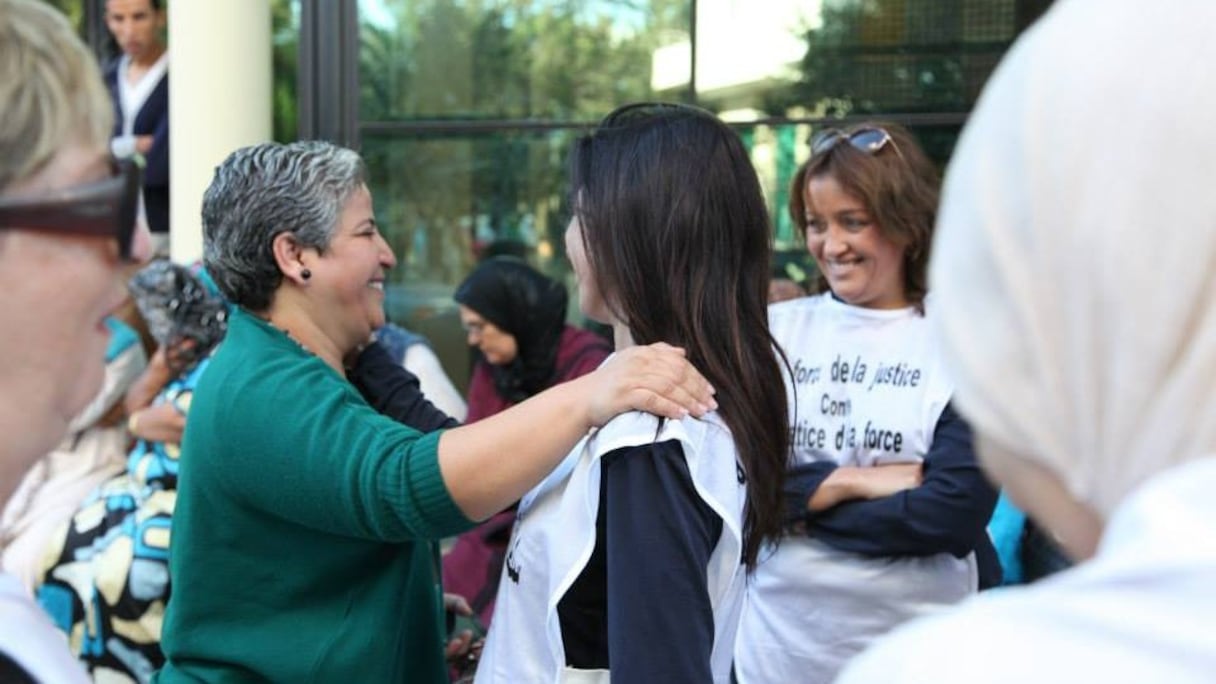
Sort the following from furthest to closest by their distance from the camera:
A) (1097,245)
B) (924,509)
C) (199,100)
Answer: (199,100)
(924,509)
(1097,245)

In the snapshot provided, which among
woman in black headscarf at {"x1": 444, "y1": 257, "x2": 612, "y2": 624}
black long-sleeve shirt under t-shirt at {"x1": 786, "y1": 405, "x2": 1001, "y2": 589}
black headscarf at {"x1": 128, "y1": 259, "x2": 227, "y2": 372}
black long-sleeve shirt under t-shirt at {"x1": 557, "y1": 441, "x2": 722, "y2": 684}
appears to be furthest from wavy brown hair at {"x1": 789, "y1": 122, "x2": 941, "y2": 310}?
woman in black headscarf at {"x1": 444, "y1": 257, "x2": 612, "y2": 624}

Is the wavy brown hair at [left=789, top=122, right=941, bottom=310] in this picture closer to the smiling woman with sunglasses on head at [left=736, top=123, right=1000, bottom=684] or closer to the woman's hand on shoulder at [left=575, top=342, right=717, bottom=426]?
the smiling woman with sunglasses on head at [left=736, top=123, right=1000, bottom=684]

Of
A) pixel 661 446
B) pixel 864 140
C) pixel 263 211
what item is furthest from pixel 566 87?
pixel 661 446

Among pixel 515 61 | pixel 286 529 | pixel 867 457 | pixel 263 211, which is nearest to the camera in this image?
pixel 286 529

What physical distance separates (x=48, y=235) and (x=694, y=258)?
48.6 inches

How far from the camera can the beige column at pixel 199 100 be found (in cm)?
598

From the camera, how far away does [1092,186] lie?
928 mm

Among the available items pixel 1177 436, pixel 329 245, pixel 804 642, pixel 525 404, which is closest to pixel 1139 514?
pixel 1177 436

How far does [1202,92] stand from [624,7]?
20.6 ft

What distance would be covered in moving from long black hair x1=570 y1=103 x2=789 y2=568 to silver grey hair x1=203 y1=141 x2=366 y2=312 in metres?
0.52

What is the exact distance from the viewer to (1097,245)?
927 mm

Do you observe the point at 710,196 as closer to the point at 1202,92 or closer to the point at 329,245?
the point at 329,245

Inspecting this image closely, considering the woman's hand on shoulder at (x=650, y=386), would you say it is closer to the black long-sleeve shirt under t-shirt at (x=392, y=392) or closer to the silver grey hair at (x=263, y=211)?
the silver grey hair at (x=263, y=211)

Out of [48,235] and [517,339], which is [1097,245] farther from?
[517,339]
